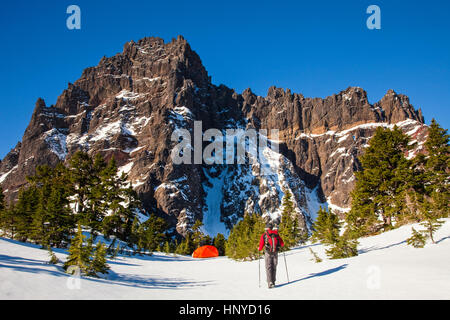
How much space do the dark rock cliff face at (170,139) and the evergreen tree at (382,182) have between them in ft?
329

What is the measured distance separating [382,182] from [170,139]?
118932 millimetres

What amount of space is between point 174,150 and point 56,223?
11361 centimetres

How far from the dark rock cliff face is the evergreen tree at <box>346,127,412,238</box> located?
100 m

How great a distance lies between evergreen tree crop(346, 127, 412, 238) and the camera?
19.8 metres

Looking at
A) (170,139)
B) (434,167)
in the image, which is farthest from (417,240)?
(170,139)

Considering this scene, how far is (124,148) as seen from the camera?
139625mm

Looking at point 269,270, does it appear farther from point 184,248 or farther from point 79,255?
point 184,248

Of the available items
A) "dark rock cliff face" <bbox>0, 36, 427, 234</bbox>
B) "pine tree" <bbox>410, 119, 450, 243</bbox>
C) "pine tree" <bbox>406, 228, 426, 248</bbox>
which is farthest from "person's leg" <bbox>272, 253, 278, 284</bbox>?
"dark rock cliff face" <bbox>0, 36, 427, 234</bbox>

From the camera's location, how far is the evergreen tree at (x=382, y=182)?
1975 cm

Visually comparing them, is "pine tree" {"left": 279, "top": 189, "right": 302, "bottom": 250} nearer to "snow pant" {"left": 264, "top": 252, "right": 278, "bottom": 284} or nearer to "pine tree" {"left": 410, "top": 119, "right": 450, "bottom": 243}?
"pine tree" {"left": 410, "top": 119, "right": 450, "bottom": 243}

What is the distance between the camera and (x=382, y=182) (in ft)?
69.1
